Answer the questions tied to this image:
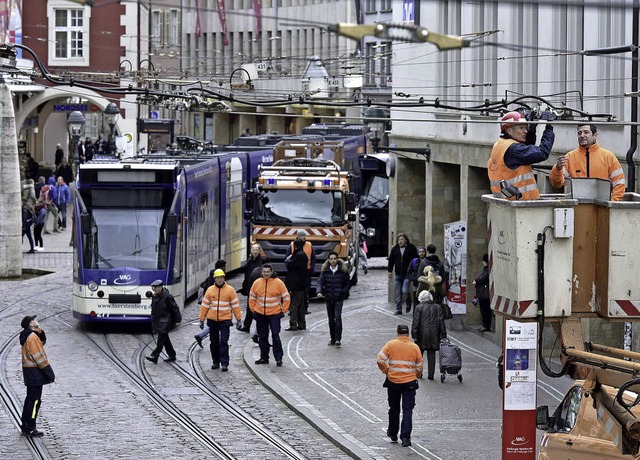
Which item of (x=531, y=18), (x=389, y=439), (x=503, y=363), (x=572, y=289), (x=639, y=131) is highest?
(x=531, y=18)

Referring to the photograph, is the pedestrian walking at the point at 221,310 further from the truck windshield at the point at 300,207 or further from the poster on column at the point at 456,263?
the truck windshield at the point at 300,207

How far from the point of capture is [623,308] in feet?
42.0

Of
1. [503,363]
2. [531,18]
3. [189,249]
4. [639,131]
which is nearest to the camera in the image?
[503,363]

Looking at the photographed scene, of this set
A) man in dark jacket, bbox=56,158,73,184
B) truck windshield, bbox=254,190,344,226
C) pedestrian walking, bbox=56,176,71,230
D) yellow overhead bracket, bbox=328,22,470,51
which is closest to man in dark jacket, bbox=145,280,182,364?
truck windshield, bbox=254,190,344,226

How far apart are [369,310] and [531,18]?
8.49 metres

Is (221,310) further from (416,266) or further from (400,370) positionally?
(400,370)

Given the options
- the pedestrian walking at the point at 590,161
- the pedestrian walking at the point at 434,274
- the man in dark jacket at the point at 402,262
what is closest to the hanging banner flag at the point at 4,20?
the man in dark jacket at the point at 402,262

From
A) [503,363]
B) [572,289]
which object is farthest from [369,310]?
[572,289]

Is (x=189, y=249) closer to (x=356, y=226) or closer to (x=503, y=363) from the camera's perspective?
(x=356, y=226)

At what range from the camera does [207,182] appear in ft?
113

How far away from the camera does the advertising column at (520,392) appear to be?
16.6 metres

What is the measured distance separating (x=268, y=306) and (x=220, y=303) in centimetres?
78

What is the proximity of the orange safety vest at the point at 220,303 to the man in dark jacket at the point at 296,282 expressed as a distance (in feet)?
13.1

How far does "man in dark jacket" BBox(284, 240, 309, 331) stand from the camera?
29.5 m
